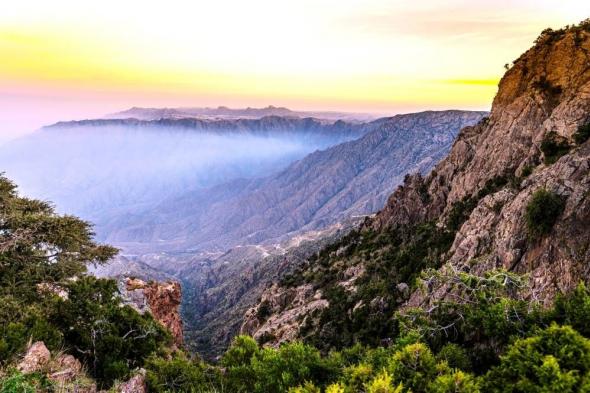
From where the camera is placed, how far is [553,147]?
4503cm

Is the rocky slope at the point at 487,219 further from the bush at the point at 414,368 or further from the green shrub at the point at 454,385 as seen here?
the green shrub at the point at 454,385

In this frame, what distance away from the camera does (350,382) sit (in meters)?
15.4

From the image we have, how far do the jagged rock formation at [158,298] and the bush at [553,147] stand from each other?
39425 millimetres

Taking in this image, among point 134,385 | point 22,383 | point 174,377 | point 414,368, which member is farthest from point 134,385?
point 414,368

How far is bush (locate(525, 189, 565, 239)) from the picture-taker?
3312cm

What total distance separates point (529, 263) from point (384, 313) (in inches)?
938

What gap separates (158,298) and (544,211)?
35982 mm

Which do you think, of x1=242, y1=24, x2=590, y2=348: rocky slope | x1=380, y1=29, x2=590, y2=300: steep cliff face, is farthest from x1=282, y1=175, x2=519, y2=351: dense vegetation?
x1=380, y1=29, x2=590, y2=300: steep cliff face

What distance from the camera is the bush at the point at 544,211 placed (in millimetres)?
33125

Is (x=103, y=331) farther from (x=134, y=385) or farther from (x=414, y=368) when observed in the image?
(x=414, y=368)

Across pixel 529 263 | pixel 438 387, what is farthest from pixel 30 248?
pixel 529 263

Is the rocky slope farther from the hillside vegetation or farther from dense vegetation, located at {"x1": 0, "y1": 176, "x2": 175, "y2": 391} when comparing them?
dense vegetation, located at {"x1": 0, "y1": 176, "x2": 175, "y2": 391}

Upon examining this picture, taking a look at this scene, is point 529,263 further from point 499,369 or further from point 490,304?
point 499,369

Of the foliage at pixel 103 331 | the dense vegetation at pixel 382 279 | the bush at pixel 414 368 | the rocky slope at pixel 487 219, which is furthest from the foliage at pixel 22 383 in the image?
the dense vegetation at pixel 382 279
